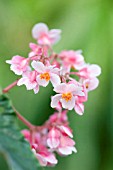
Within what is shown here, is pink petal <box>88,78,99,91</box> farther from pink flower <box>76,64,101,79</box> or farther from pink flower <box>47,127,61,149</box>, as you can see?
pink flower <box>47,127,61,149</box>

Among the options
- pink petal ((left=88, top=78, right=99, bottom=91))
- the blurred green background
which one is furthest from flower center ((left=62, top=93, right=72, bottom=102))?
the blurred green background

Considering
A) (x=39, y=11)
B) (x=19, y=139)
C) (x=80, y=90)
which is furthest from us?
(x=39, y=11)

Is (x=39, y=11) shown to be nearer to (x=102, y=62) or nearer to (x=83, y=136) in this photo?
(x=102, y=62)

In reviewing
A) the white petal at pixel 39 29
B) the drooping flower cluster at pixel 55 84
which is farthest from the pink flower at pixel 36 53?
the white petal at pixel 39 29

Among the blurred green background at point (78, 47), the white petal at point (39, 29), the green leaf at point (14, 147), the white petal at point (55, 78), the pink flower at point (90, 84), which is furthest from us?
the blurred green background at point (78, 47)

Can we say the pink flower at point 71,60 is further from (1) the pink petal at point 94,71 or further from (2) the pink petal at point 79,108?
(2) the pink petal at point 79,108

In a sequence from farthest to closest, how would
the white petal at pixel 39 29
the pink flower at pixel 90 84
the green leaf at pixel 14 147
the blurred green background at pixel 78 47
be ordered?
the blurred green background at pixel 78 47
the white petal at pixel 39 29
the pink flower at pixel 90 84
the green leaf at pixel 14 147

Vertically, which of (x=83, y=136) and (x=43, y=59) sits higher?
(x=43, y=59)

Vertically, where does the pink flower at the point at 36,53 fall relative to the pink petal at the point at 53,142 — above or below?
above

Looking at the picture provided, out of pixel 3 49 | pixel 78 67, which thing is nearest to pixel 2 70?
pixel 3 49
